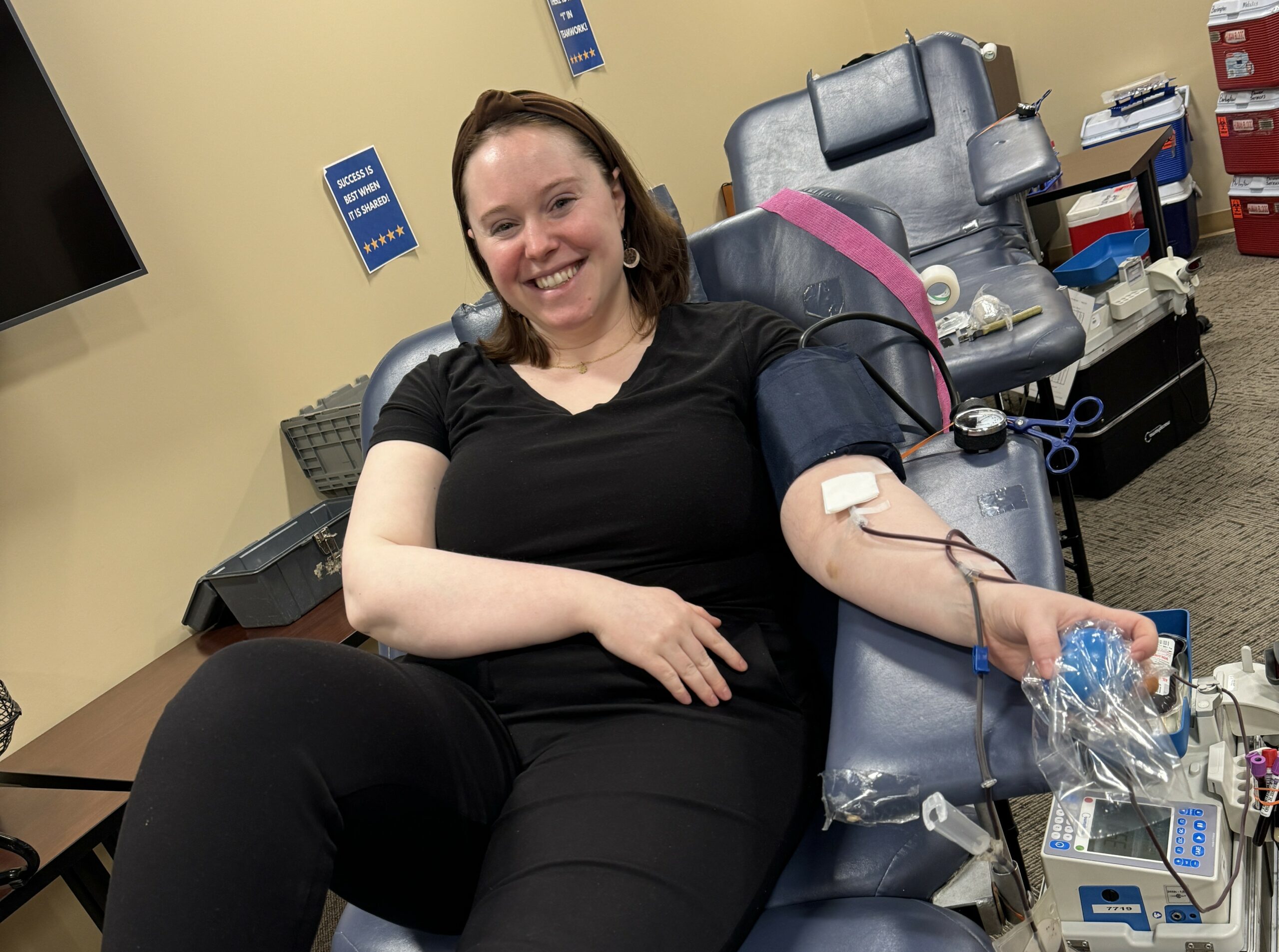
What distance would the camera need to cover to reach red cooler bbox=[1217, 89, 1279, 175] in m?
3.23

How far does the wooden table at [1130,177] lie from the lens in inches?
98.0

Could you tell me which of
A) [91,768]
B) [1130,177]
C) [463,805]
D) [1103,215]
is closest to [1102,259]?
[1130,177]

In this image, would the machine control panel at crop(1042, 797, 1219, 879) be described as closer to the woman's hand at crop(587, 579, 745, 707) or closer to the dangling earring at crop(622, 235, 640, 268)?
the woman's hand at crop(587, 579, 745, 707)

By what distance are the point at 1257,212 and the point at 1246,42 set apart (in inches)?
21.9

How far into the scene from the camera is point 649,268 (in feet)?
4.49

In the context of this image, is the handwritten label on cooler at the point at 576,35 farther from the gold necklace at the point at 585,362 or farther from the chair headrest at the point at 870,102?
the gold necklace at the point at 585,362

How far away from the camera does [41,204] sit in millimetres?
1851

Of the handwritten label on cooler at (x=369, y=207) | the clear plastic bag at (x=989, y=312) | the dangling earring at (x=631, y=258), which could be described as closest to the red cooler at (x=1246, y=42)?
the clear plastic bag at (x=989, y=312)

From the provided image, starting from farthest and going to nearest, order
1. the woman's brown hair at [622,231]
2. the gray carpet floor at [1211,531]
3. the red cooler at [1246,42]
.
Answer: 1. the red cooler at [1246,42]
2. the gray carpet floor at [1211,531]
3. the woman's brown hair at [622,231]

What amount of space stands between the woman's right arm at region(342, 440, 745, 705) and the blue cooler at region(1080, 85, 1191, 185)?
3.33 meters

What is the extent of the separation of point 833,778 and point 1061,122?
416 cm

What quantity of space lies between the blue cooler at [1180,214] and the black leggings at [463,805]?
3.35 metres

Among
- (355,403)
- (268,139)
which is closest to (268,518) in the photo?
(355,403)

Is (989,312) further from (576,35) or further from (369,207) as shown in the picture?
(576,35)
